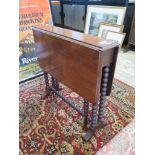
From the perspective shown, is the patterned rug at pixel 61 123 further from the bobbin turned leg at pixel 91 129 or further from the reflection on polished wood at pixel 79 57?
the reflection on polished wood at pixel 79 57

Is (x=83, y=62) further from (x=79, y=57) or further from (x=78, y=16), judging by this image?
(x=78, y=16)

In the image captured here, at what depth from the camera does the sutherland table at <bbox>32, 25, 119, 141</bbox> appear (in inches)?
43.1

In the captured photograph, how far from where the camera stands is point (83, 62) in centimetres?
116

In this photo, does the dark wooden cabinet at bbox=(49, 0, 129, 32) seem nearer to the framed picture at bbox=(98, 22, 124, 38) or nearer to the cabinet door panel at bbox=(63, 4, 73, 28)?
the cabinet door panel at bbox=(63, 4, 73, 28)

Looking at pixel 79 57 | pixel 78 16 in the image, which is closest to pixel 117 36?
pixel 78 16

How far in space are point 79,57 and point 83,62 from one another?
5 cm

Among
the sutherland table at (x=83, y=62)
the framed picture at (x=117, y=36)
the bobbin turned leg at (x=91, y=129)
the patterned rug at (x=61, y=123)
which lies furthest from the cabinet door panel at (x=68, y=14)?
the bobbin turned leg at (x=91, y=129)

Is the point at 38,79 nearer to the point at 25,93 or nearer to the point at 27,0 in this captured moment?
the point at 25,93

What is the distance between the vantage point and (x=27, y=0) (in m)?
2.19

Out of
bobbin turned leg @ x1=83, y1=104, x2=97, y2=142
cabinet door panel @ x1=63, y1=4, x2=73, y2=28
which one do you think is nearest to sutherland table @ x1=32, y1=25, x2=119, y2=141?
bobbin turned leg @ x1=83, y1=104, x2=97, y2=142

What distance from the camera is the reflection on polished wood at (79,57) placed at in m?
1.09

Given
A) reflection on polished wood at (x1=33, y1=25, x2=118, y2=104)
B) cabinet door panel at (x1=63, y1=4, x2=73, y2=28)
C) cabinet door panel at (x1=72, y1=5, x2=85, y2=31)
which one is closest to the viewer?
reflection on polished wood at (x1=33, y1=25, x2=118, y2=104)

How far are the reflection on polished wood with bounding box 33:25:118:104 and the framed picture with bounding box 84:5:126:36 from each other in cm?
211
